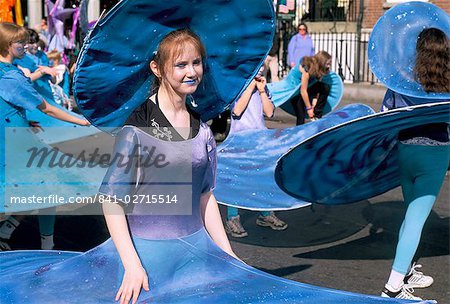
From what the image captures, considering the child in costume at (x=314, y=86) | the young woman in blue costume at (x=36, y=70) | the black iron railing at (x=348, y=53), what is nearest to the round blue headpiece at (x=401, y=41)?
the young woman in blue costume at (x=36, y=70)

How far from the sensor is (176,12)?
3.02 metres

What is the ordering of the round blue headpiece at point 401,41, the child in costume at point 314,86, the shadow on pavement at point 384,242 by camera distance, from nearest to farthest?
the round blue headpiece at point 401,41 → the shadow on pavement at point 384,242 → the child in costume at point 314,86

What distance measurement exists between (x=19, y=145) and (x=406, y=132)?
106 inches

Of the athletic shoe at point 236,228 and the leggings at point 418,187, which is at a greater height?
the leggings at point 418,187

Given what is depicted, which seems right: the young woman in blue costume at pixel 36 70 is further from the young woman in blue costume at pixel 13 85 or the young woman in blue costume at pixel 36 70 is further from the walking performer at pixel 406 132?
the walking performer at pixel 406 132

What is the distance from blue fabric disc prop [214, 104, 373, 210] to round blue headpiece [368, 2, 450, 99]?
1.32 m

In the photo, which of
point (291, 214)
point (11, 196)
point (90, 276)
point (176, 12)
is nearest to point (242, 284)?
point (90, 276)

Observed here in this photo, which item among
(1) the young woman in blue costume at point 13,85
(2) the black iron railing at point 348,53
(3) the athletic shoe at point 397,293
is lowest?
(2) the black iron railing at point 348,53

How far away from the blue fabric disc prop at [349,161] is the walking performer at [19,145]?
1550mm

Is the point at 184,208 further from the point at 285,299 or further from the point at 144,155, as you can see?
the point at 285,299

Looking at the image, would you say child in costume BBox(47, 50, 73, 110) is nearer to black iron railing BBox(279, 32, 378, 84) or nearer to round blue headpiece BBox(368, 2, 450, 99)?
black iron railing BBox(279, 32, 378, 84)

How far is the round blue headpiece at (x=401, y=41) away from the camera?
4.91 m

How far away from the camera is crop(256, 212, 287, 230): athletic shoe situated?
681 centimetres

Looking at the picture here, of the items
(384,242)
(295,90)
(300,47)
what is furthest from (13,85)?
(300,47)
